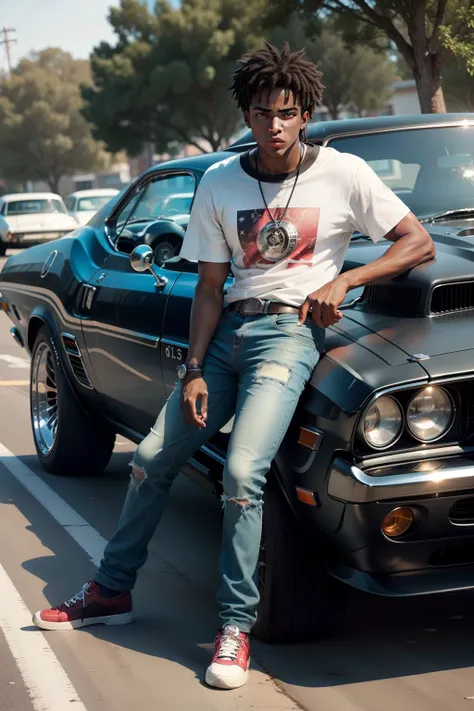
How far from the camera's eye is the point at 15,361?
1198 cm

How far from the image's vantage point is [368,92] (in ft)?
173

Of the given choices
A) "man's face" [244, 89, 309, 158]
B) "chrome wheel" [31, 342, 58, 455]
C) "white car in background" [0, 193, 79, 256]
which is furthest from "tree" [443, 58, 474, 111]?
"man's face" [244, 89, 309, 158]

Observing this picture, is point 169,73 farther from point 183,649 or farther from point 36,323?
point 183,649

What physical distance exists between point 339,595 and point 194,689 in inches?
23.3

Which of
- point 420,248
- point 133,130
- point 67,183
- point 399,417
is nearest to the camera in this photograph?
point 399,417

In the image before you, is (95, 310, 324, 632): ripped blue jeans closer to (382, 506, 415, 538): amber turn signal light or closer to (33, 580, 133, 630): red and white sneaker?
(33, 580, 133, 630): red and white sneaker

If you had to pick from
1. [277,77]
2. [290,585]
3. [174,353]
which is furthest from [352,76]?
[290,585]

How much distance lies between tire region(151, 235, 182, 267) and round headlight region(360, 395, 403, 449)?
2041 mm

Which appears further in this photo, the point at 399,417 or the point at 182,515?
the point at 182,515

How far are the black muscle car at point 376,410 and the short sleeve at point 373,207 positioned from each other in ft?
0.60

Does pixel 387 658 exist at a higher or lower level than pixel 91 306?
lower

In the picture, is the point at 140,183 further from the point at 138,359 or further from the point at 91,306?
the point at 138,359

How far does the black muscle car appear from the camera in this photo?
135 inches

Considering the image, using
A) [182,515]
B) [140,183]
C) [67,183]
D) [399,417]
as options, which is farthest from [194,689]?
[67,183]
